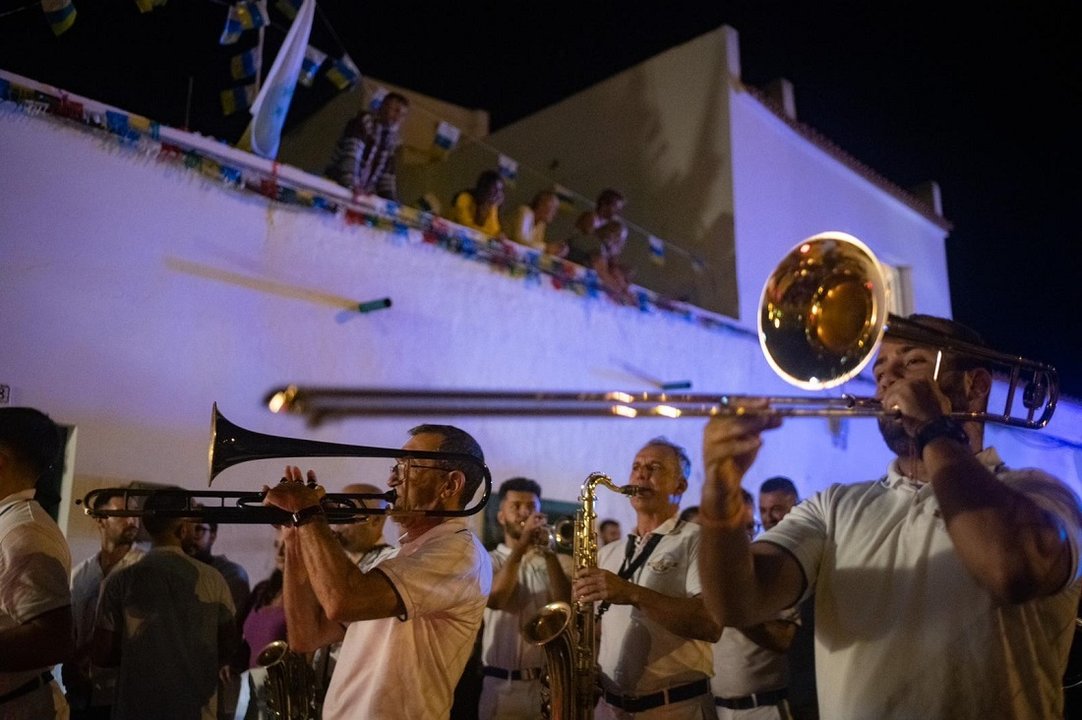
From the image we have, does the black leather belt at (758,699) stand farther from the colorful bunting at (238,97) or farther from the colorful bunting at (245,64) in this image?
the colorful bunting at (245,64)

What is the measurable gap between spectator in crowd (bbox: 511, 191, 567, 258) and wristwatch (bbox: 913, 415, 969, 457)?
7242 mm

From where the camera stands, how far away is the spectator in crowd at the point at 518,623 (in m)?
5.62

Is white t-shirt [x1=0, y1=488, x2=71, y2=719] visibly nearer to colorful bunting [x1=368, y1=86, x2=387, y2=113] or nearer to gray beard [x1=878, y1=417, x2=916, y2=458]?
gray beard [x1=878, y1=417, x2=916, y2=458]

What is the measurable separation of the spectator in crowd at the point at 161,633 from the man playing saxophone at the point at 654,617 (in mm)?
2261

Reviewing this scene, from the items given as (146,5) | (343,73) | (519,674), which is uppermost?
(343,73)

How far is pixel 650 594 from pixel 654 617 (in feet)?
0.37

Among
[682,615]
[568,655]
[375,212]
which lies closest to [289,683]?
[568,655]

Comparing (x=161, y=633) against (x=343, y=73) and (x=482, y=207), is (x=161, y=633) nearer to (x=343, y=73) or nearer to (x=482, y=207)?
(x=482, y=207)

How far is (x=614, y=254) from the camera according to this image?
10.6 meters

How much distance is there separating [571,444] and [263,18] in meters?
5.03

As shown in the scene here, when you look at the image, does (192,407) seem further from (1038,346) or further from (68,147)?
(1038,346)

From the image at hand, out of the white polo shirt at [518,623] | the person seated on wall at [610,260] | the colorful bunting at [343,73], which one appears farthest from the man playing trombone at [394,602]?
the person seated on wall at [610,260]

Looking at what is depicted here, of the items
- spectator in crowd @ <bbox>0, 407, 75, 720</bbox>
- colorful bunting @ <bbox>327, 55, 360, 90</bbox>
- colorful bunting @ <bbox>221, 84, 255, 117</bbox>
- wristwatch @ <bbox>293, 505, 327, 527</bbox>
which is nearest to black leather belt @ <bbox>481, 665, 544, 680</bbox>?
spectator in crowd @ <bbox>0, 407, 75, 720</bbox>

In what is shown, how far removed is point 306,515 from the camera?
3.37m
